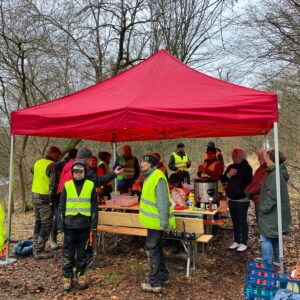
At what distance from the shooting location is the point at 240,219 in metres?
5.94

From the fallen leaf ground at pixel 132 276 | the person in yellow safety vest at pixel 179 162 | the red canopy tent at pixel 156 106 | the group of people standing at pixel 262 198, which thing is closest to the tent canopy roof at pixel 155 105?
the red canopy tent at pixel 156 106

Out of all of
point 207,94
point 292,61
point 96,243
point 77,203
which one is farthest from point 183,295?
point 292,61

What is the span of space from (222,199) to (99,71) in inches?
247

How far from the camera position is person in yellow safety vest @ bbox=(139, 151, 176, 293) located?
422 centimetres

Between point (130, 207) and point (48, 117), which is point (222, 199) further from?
point (48, 117)

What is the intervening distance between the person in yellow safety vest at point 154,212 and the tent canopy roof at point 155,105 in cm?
66

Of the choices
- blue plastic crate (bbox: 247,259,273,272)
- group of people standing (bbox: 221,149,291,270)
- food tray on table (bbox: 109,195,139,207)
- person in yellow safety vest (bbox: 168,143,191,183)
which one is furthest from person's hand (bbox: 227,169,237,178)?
person in yellow safety vest (bbox: 168,143,191,183)

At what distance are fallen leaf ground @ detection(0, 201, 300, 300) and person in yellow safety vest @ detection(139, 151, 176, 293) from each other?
10.2 inches

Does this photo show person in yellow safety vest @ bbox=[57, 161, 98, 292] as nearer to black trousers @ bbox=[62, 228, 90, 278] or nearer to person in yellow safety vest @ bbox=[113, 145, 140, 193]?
black trousers @ bbox=[62, 228, 90, 278]

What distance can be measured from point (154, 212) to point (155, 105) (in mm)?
1436

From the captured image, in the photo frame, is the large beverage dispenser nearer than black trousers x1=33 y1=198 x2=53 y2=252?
Yes

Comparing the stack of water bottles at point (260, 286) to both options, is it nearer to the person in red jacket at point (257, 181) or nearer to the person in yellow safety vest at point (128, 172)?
the person in red jacket at point (257, 181)

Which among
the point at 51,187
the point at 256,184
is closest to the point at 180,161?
the point at 256,184

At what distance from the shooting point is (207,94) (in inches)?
189
